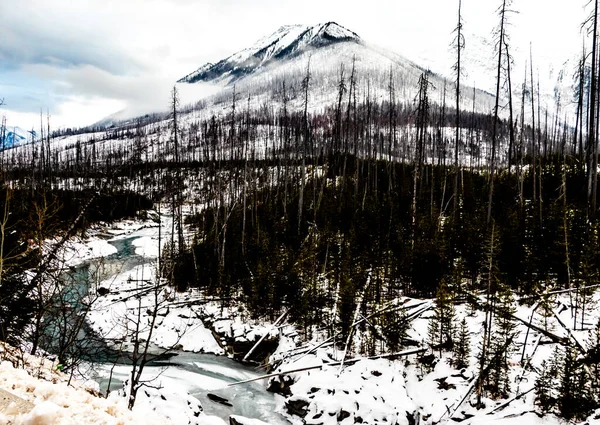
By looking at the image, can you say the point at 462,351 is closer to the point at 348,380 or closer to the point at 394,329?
the point at 394,329

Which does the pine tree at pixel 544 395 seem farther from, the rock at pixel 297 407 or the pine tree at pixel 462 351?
the rock at pixel 297 407

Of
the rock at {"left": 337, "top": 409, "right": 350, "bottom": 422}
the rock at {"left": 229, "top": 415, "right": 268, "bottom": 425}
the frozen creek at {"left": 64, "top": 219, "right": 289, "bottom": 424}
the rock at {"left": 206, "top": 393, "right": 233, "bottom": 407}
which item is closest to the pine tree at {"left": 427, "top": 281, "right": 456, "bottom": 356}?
the rock at {"left": 337, "top": 409, "right": 350, "bottom": 422}

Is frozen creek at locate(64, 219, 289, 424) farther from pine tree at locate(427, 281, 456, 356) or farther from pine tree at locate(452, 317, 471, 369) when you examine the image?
pine tree at locate(452, 317, 471, 369)

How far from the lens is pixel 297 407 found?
14.0m

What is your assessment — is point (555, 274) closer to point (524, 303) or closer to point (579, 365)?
point (524, 303)

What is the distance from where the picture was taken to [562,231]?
53.3 feet

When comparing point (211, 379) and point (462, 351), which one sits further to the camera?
point (211, 379)

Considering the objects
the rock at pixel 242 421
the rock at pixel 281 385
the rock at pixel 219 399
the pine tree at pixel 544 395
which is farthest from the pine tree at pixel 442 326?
the rock at pixel 219 399

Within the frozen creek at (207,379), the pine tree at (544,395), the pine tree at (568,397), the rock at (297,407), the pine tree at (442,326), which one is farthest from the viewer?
the frozen creek at (207,379)

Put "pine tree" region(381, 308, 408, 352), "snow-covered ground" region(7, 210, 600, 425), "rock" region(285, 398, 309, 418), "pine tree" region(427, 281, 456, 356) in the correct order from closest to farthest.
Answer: "snow-covered ground" region(7, 210, 600, 425) < "pine tree" region(427, 281, 456, 356) < "rock" region(285, 398, 309, 418) < "pine tree" region(381, 308, 408, 352)

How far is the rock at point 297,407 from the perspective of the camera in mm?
13742

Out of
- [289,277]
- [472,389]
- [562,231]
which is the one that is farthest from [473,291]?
[289,277]

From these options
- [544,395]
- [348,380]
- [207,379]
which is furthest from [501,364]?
[207,379]

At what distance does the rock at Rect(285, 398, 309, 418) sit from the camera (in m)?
13.7
